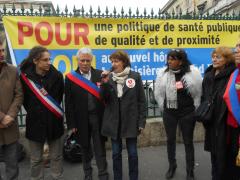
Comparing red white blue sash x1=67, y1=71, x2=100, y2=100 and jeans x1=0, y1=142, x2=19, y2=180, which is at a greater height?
red white blue sash x1=67, y1=71, x2=100, y2=100

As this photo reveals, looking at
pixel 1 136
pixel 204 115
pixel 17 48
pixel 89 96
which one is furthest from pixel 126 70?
pixel 17 48

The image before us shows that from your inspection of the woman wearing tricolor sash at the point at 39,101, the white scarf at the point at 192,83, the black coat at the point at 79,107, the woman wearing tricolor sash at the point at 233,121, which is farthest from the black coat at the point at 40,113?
the woman wearing tricolor sash at the point at 233,121

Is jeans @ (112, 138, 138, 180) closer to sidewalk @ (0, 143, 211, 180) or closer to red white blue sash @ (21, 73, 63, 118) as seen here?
sidewalk @ (0, 143, 211, 180)

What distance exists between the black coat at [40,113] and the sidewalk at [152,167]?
1.08m

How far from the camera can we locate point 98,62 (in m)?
5.42

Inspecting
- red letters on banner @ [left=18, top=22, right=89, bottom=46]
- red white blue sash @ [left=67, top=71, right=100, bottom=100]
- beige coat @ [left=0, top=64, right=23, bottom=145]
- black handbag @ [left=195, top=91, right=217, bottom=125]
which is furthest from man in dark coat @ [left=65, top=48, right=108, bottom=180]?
red letters on banner @ [left=18, top=22, right=89, bottom=46]

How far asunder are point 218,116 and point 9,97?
2.51m

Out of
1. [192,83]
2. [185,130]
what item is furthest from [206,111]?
[185,130]

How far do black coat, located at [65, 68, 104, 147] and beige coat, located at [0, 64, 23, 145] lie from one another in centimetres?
63

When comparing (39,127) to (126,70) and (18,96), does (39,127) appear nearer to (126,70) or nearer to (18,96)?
(18,96)

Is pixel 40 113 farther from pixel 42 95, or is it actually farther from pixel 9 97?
pixel 9 97

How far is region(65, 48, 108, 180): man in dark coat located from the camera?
3.81 metres

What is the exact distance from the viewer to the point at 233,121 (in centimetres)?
312

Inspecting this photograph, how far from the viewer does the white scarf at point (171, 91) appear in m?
4.00
